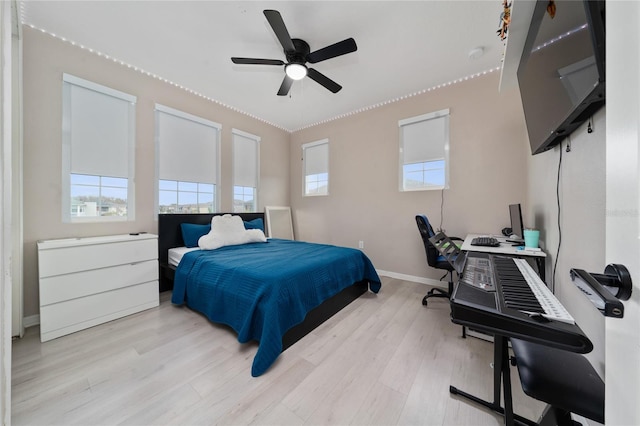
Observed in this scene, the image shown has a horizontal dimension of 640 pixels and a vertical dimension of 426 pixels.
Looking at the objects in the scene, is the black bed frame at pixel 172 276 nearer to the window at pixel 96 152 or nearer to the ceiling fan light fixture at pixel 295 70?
→ the window at pixel 96 152

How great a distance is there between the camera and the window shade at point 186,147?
3.06 meters

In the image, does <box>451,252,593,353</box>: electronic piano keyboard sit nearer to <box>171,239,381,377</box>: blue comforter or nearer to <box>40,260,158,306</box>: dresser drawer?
<box>171,239,381,377</box>: blue comforter

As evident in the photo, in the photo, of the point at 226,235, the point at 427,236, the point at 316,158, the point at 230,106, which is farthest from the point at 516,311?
the point at 230,106

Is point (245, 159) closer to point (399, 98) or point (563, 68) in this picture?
point (399, 98)

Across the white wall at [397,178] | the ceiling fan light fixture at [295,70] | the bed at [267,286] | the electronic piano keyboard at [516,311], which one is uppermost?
→ the ceiling fan light fixture at [295,70]

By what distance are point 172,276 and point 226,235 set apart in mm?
827

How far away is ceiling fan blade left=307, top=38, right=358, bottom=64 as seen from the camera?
194 cm

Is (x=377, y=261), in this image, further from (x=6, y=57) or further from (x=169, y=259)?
(x=6, y=57)

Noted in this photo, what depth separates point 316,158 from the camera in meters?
4.61

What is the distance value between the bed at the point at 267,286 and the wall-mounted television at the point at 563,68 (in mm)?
1905

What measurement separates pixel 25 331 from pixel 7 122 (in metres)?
2.23

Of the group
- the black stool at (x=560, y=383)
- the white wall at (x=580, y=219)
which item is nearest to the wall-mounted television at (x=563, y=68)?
the white wall at (x=580, y=219)

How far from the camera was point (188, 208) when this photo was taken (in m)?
3.37

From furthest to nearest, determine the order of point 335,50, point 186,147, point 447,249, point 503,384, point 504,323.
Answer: point 186,147 → point 335,50 → point 447,249 → point 503,384 → point 504,323
